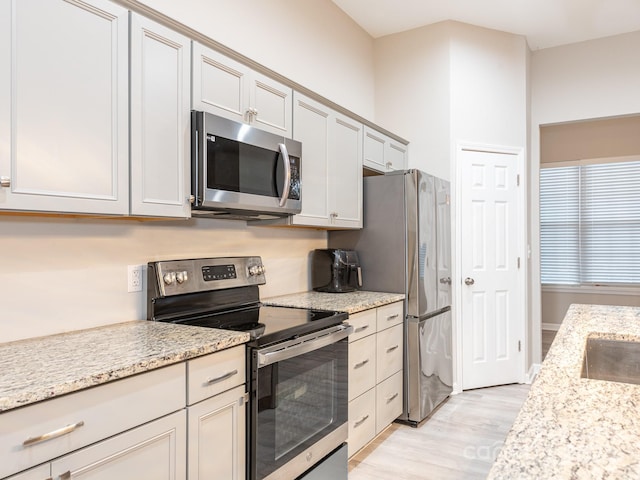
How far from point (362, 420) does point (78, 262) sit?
5.66ft

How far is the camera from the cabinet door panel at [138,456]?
119 centimetres

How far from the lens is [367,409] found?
267 centimetres

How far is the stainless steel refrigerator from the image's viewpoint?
10.3 feet

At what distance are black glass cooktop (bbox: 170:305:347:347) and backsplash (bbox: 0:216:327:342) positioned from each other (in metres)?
0.34

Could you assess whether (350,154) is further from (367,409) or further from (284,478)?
(284,478)

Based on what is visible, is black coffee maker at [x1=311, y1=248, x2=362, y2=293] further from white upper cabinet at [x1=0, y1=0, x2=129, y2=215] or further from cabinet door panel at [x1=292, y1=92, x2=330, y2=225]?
white upper cabinet at [x1=0, y1=0, x2=129, y2=215]

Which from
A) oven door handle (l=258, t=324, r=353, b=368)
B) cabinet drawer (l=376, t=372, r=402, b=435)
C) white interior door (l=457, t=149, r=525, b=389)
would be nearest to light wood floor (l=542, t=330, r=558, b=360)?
white interior door (l=457, t=149, r=525, b=389)

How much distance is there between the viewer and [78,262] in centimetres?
181

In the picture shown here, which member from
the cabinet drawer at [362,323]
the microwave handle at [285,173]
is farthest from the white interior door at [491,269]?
the microwave handle at [285,173]

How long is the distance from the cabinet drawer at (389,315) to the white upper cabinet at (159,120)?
143 centimetres

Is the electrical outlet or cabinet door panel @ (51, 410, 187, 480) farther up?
the electrical outlet

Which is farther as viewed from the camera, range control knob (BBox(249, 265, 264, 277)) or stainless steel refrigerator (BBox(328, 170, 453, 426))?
stainless steel refrigerator (BBox(328, 170, 453, 426))

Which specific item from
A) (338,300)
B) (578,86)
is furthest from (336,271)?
(578,86)

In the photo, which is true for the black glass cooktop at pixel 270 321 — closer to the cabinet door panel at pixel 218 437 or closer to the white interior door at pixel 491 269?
the cabinet door panel at pixel 218 437
